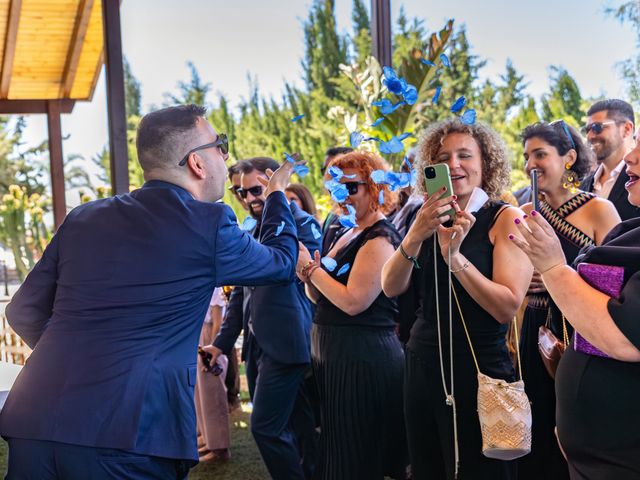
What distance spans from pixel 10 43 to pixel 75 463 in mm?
8521

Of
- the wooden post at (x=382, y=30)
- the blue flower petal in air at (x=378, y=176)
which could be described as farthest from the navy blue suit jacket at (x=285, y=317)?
the wooden post at (x=382, y=30)

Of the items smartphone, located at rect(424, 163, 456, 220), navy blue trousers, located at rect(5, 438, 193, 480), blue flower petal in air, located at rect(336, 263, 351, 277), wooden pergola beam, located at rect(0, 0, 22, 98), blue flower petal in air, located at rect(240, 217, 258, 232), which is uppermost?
wooden pergola beam, located at rect(0, 0, 22, 98)

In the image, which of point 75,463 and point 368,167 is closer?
point 75,463

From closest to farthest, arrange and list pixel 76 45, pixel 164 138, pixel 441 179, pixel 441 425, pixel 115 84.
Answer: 1. pixel 164 138
2. pixel 441 179
3. pixel 441 425
4. pixel 115 84
5. pixel 76 45

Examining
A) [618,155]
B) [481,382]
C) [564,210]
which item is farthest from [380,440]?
[618,155]

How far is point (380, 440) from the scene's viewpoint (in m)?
3.06

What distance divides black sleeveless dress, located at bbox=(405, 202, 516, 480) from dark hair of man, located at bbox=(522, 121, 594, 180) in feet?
2.95

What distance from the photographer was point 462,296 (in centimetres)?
253

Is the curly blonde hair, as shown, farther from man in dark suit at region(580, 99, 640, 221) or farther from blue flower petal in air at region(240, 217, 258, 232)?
man in dark suit at region(580, 99, 640, 221)

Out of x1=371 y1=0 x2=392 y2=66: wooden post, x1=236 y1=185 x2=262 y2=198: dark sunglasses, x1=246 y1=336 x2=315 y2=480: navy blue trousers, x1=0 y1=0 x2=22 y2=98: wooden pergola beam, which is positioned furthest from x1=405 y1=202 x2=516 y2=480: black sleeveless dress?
x1=0 y1=0 x2=22 y2=98: wooden pergola beam

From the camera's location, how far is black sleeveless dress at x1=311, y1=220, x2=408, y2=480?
303 centimetres

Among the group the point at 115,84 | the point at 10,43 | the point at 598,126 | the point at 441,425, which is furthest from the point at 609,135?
the point at 10,43

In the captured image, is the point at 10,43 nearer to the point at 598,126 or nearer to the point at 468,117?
the point at 598,126

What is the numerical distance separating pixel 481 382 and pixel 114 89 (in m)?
4.80
